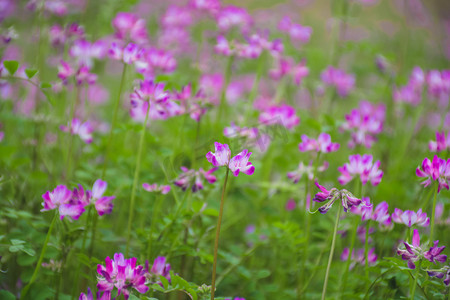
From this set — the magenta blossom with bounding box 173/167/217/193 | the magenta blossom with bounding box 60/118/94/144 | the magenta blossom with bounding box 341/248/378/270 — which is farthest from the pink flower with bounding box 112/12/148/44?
the magenta blossom with bounding box 341/248/378/270

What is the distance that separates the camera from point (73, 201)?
4.11 ft

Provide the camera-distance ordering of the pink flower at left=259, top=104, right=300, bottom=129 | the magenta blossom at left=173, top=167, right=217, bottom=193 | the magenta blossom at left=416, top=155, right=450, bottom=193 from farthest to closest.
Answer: the pink flower at left=259, top=104, right=300, bottom=129
the magenta blossom at left=173, top=167, right=217, bottom=193
the magenta blossom at left=416, top=155, right=450, bottom=193

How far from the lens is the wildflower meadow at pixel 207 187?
1271mm

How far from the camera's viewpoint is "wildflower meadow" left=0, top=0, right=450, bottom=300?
4.17 ft

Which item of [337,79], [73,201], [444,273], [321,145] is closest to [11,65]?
[73,201]

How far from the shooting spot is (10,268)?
1586 millimetres

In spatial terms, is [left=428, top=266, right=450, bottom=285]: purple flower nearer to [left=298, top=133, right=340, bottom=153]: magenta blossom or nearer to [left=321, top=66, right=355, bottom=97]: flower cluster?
[left=298, top=133, right=340, bottom=153]: magenta blossom

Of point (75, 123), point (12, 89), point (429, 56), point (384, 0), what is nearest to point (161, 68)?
point (75, 123)

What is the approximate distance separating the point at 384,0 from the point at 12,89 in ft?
28.6

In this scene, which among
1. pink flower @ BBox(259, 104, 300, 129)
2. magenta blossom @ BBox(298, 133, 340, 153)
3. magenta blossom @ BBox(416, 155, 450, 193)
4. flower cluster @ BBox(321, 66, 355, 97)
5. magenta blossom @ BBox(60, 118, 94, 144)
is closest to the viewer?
magenta blossom @ BBox(416, 155, 450, 193)

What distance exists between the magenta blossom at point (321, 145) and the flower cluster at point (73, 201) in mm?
715

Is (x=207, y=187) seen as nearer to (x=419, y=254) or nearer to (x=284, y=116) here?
(x=284, y=116)

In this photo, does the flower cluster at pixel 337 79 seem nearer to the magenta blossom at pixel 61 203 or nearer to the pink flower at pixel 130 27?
the pink flower at pixel 130 27

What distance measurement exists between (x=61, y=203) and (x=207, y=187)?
0.60 m
